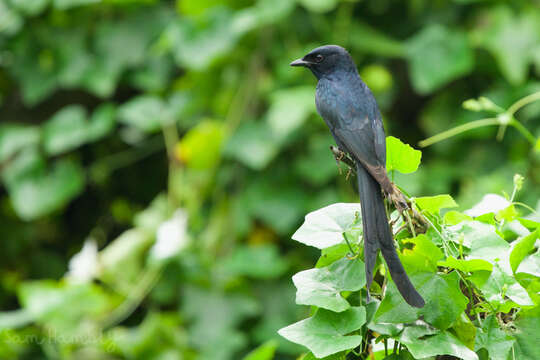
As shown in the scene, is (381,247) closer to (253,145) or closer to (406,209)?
(406,209)

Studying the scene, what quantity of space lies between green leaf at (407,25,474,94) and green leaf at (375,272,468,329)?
170 centimetres

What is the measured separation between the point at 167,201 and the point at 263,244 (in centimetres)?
46

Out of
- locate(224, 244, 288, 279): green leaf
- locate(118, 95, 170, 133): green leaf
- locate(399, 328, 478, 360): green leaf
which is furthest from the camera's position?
locate(118, 95, 170, 133): green leaf

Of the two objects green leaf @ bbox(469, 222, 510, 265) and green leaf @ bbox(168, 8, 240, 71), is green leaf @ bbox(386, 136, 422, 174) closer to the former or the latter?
green leaf @ bbox(469, 222, 510, 265)

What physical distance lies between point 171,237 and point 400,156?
1547 mm

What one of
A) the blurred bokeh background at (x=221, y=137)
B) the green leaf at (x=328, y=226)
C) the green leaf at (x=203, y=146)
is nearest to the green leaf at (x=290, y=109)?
the blurred bokeh background at (x=221, y=137)

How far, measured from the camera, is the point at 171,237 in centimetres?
228

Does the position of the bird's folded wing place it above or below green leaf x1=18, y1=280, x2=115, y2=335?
above

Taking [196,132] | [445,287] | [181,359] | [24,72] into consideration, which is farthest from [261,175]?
[445,287]

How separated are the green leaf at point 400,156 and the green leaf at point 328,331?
0.23 metres

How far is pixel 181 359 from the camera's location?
2.18 m

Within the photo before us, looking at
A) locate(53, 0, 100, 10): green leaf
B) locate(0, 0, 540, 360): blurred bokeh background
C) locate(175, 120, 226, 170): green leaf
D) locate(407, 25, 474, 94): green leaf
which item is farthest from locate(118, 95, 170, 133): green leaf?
locate(407, 25, 474, 94): green leaf

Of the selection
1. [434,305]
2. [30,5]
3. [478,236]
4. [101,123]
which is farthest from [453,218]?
[30,5]

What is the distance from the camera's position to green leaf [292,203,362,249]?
779 millimetres
